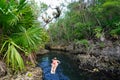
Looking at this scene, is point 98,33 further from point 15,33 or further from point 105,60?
point 15,33

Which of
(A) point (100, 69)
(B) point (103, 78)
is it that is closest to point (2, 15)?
(B) point (103, 78)

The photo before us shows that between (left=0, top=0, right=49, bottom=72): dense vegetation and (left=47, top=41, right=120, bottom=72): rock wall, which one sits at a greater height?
(left=0, top=0, right=49, bottom=72): dense vegetation

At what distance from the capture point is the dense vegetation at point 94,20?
29.9 metres

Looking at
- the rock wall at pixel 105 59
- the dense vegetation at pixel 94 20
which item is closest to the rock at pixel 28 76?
the rock wall at pixel 105 59

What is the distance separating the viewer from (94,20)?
3709 cm

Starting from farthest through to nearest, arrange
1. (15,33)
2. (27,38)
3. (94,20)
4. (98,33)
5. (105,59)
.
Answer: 1. (94,20)
2. (98,33)
3. (105,59)
4. (15,33)
5. (27,38)

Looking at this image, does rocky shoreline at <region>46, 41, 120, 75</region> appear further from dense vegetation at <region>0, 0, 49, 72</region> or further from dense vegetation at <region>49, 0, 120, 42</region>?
dense vegetation at <region>0, 0, 49, 72</region>

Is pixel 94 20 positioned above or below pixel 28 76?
above

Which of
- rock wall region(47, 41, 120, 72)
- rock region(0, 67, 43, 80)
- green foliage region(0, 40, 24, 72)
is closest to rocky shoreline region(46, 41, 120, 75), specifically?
rock wall region(47, 41, 120, 72)

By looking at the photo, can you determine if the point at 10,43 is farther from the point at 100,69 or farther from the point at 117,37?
the point at 117,37

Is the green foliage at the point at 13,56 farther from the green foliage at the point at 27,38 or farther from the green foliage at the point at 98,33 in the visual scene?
the green foliage at the point at 98,33

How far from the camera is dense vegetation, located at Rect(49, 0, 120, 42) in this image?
29.9 m

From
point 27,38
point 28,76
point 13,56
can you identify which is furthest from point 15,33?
point 28,76

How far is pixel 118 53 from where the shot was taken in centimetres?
2522
